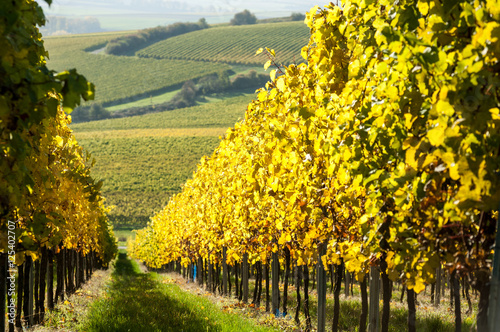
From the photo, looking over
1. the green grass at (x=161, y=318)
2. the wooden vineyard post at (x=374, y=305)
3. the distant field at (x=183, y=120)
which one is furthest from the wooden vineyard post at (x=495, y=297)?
the distant field at (x=183, y=120)

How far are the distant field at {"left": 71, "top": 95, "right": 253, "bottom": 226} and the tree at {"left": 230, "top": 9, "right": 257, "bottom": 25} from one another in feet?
249

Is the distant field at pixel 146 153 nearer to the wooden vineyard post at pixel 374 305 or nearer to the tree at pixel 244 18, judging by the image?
the wooden vineyard post at pixel 374 305

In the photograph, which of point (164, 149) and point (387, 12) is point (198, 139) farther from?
point (387, 12)

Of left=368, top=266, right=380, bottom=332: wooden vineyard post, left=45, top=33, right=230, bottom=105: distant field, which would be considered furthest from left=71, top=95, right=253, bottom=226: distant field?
left=368, top=266, right=380, bottom=332: wooden vineyard post

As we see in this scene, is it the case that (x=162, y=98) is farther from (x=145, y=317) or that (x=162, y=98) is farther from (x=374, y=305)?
(x=374, y=305)

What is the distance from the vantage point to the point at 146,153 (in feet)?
289

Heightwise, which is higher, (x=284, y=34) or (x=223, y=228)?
(x=284, y=34)

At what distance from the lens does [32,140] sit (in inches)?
197

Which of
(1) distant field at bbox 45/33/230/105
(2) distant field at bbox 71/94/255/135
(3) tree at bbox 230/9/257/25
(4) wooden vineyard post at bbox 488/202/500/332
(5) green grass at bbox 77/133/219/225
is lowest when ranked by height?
(5) green grass at bbox 77/133/219/225

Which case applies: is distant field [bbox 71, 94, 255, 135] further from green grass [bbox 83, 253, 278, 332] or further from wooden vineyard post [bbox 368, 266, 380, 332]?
wooden vineyard post [bbox 368, 266, 380, 332]

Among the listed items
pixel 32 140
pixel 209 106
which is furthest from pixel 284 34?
pixel 32 140

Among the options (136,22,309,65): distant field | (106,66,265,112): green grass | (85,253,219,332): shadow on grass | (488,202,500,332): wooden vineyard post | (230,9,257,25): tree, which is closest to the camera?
(488,202,500,332): wooden vineyard post

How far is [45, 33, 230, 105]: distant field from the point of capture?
12250cm

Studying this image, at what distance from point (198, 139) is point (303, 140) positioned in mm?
84578
